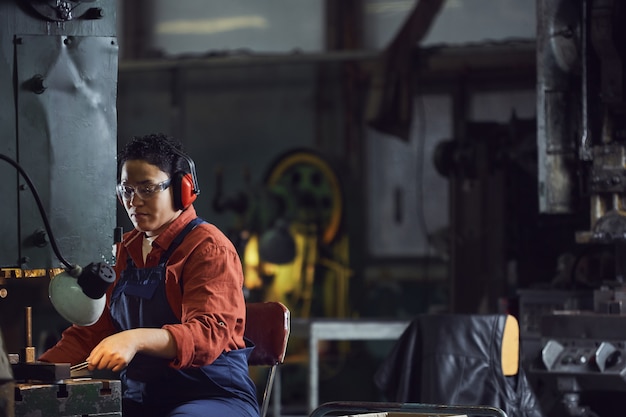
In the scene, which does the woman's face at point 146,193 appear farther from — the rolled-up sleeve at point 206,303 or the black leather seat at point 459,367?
the black leather seat at point 459,367

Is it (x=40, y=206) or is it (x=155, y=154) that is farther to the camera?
(x=155, y=154)

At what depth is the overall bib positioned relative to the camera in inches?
109

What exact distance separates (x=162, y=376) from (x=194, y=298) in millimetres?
260

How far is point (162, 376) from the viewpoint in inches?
110

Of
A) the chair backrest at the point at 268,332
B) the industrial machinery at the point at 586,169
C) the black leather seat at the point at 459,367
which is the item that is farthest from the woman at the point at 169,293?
the industrial machinery at the point at 586,169

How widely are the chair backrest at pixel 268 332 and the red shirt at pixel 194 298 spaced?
0.22 m

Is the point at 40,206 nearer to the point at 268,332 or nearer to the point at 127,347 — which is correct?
the point at 127,347

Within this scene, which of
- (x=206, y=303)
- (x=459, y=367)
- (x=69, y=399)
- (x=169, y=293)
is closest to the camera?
(x=69, y=399)

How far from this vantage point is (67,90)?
7.90 ft

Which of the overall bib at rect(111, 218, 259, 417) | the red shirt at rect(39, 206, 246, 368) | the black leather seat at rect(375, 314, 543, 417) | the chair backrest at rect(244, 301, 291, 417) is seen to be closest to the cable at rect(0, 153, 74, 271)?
the red shirt at rect(39, 206, 246, 368)

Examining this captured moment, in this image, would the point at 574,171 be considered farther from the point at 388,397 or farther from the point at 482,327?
the point at 388,397

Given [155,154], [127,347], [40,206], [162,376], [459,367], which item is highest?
[155,154]

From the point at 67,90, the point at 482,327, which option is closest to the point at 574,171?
the point at 482,327

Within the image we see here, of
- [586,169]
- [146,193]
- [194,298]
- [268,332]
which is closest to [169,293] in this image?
[194,298]
